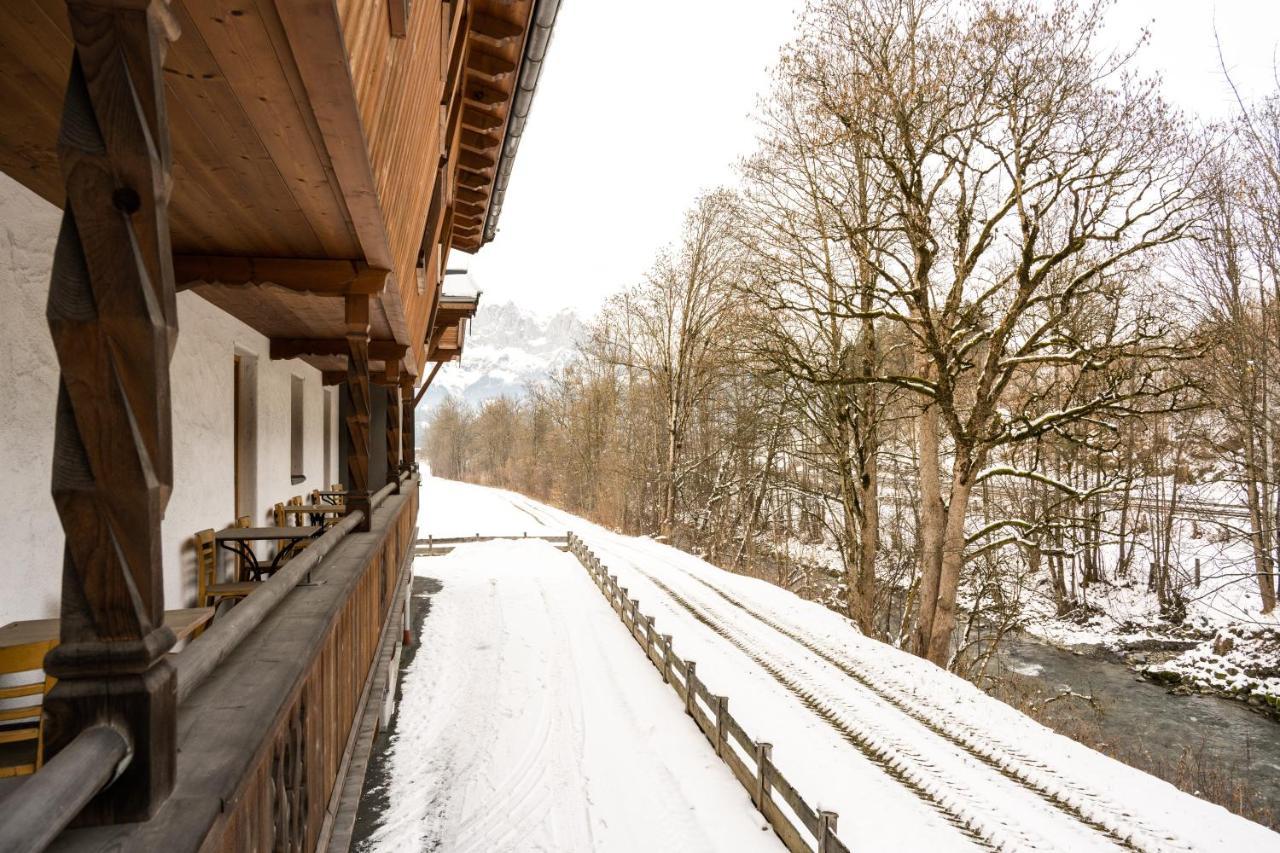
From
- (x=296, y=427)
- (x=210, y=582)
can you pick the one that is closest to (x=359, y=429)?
(x=210, y=582)

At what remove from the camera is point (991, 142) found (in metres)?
10.1

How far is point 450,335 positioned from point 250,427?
23.9 ft

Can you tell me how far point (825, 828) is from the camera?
4.73m

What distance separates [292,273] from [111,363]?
3.82 meters

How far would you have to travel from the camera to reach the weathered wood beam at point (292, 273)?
14.9ft

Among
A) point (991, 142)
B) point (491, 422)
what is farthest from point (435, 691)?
point (491, 422)

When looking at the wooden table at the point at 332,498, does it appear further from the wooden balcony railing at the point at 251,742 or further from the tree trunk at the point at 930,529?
the tree trunk at the point at 930,529

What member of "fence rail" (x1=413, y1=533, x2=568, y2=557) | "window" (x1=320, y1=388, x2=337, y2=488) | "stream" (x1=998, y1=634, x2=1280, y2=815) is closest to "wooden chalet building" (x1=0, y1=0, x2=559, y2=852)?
"window" (x1=320, y1=388, x2=337, y2=488)

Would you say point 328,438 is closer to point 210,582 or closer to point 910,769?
point 210,582

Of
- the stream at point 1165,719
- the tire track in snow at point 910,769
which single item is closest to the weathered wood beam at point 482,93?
the tire track in snow at point 910,769

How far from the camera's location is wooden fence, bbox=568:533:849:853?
202 inches

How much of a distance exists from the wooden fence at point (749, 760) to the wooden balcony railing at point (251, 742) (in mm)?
3180

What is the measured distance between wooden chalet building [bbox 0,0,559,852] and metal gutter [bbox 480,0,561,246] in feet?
0.09

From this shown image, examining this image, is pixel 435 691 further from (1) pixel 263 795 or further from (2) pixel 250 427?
(1) pixel 263 795
